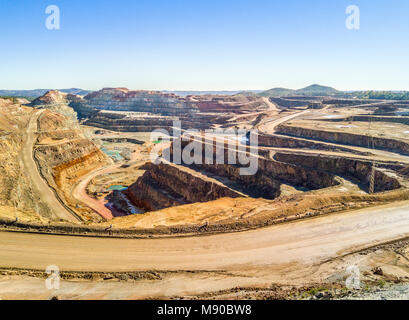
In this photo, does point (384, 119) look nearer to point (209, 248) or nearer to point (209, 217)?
point (209, 217)

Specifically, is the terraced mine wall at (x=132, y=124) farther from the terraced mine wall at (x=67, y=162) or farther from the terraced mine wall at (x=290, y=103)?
the terraced mine wall at (x=290, y=103)

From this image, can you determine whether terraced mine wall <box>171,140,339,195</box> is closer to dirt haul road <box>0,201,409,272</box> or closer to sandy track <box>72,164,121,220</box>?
dirt haul road <box>0,201,409,272</box>

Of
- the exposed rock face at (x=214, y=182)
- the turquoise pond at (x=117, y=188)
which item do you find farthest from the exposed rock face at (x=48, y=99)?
the exposed rock face at (x=214, y=182)

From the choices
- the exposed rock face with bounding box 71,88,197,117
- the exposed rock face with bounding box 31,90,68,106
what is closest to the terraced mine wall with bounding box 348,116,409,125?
the exposed rock face with bounding box 71,88,197,117

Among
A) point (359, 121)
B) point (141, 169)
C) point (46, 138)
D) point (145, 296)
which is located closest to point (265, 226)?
point (145, 296)

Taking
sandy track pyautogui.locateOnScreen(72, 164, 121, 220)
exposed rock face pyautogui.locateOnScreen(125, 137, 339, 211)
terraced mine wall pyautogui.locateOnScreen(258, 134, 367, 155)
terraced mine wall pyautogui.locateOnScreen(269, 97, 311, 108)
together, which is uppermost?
terraced mine wall pyautogui.locateOnScreen(269, 97, 311, 108)
